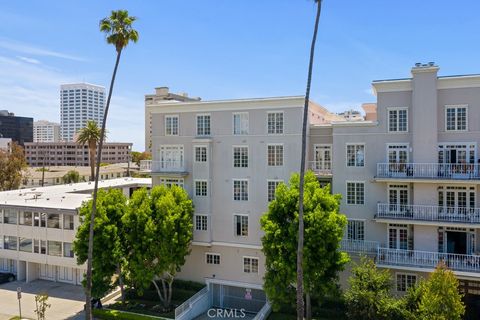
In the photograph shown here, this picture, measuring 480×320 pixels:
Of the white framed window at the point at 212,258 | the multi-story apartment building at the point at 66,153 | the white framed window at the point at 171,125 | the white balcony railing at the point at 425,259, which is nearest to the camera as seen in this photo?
the white balcony railing at the point at 425,259

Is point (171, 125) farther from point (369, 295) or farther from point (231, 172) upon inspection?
point (369, 295)

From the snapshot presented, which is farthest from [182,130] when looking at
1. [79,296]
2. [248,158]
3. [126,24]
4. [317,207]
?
[79,296]

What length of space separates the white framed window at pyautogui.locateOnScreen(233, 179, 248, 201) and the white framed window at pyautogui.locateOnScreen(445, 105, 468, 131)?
14.7 m

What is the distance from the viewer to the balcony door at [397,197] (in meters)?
25.7

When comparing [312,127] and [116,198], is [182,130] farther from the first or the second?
[312,127]

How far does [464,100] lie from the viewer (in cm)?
2455

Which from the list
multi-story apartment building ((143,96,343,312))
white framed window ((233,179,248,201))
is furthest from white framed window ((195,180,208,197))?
white framed window ((233,179,248,201))

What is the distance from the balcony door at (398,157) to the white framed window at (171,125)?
17066mm

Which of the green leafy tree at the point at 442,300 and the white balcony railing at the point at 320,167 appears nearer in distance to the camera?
the green leafy tree at the point at 442,300

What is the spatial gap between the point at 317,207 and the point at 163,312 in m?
14.2

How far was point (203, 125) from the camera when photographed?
103 ft

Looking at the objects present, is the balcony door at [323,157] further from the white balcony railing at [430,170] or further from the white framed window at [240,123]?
the white framed window at [240,123]

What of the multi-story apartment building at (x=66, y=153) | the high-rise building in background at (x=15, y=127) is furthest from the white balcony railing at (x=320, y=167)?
the high-rise building in background at (x=15, y=127)

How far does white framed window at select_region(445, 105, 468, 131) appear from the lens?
969 inches
